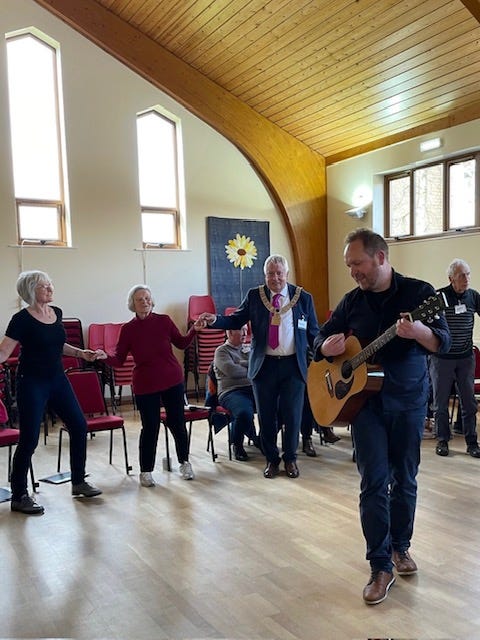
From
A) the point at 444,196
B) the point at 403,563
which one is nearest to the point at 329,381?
the point at 403,563

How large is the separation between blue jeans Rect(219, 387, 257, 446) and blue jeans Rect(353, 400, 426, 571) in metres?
2.24

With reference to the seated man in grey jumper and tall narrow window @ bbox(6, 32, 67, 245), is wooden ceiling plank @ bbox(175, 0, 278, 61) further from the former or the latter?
the seated man in grey jumper

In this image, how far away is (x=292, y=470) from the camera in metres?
4.27

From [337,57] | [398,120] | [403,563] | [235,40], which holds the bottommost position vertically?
[403,563]

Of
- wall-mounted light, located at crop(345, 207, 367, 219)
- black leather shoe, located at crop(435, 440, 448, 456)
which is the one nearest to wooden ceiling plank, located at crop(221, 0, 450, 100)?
wall-mounted light, located at crop(345, 207, 367, 219)

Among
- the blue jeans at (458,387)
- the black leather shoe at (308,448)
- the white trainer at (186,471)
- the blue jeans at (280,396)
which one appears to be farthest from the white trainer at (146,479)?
the blue jeans at (458,387)

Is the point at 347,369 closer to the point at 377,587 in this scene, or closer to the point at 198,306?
the point at 377,587

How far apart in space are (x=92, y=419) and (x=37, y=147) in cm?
447

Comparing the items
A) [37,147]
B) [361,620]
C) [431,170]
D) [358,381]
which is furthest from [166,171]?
[361,620]

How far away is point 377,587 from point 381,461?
1.65 feet

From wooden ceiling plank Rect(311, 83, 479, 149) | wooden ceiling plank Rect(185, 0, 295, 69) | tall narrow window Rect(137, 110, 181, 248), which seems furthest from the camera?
tall narrow window Rect(137, 110, 181, 248)

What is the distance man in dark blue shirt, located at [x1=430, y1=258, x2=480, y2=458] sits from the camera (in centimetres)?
467

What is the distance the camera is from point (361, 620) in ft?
7.49

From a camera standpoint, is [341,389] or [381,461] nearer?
[381,461]
